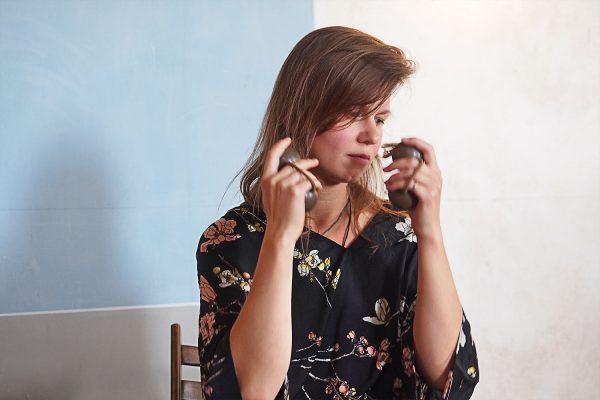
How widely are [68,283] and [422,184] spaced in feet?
3.19

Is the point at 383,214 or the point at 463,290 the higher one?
the point at 383,214

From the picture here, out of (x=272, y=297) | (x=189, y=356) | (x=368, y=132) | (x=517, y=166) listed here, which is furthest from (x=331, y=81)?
(x=517, y=166)

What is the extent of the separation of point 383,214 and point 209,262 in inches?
11.3

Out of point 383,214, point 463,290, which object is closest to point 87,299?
point 383,214

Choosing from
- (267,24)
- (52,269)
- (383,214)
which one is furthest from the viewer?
(267,24)

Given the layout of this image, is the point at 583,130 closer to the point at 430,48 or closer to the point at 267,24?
the point at 430,48

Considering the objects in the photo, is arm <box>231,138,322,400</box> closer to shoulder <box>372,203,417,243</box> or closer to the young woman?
the young woman

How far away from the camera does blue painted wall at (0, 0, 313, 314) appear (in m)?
1.56

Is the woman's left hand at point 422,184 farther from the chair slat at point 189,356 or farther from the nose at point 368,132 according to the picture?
the chair slat at point 189,356

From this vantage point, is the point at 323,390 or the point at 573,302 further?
the point at 573,302

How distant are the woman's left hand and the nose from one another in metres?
0.06

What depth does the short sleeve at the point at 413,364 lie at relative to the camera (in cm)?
96

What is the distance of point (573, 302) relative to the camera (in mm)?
1963

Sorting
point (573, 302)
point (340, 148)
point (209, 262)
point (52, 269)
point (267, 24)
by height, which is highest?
point (267, 24)
